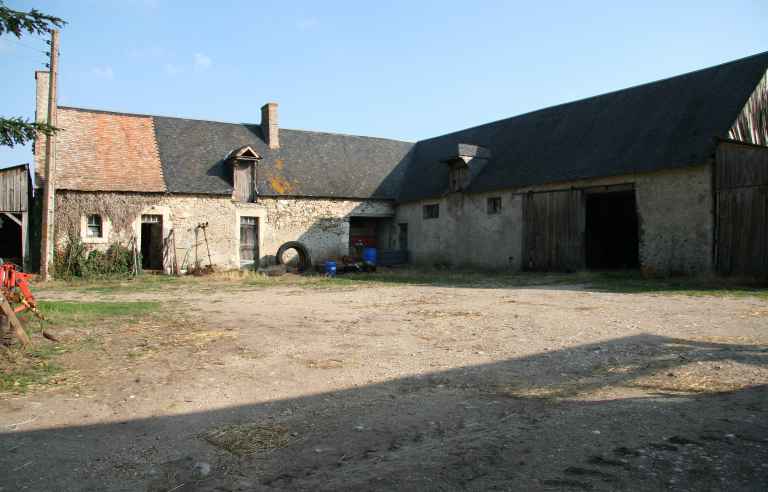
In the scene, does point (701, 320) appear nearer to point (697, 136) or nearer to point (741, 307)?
point (741, 307)

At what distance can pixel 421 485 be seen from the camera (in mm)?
3383

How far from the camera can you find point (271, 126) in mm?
26109

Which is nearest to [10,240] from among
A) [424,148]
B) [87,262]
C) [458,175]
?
[87,262]

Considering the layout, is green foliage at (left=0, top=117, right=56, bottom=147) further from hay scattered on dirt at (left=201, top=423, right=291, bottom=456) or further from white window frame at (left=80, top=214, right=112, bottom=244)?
white window frame at (left=80, top=214, right=112, bottom=244)

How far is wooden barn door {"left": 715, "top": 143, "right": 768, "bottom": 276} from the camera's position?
47.5ft

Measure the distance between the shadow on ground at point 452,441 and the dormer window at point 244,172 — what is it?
19.1 m

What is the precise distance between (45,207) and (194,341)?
13453 millimetres

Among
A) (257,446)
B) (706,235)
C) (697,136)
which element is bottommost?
(257,446)

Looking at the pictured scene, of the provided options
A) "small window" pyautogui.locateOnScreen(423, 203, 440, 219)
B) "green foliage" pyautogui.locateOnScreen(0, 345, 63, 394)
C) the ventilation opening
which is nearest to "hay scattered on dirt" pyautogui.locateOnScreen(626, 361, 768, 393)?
"green foliage" pyautogui.locateOnScreen(0, 345, 63, 394)

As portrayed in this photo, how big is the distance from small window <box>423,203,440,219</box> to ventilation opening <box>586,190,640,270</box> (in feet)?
22.6

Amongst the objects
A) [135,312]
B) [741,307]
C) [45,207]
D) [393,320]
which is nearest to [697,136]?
[741,307]

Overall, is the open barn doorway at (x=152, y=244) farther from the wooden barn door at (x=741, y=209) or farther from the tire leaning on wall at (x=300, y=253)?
the wooden barn door at (x=741, y=209)

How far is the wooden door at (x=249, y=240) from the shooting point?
23734 mm

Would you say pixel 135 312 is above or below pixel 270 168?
below
